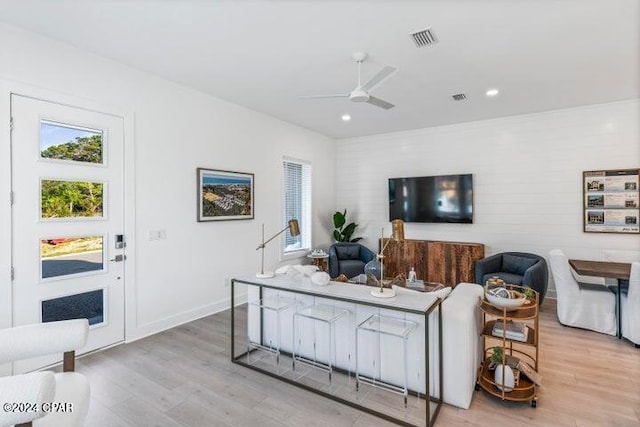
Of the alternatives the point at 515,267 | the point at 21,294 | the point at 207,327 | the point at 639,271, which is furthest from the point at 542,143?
the point at 21,294

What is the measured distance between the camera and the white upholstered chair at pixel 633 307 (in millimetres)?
3158

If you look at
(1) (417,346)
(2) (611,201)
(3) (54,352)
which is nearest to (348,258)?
(1) (417,346)

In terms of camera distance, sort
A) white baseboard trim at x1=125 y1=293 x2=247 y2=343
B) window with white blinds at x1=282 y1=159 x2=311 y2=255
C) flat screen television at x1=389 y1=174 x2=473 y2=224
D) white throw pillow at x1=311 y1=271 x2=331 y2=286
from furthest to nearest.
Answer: window with white blinds at x1=282 y1=159 x2=311 y2=255 < flat screen television at x1=389 y1=174 x2=473 y2=224 < white baseboard trim at x1=125 y1=293 x2=247 y2=343 < white throw pillow at x1=311 y1=271 x2=331 y2=286

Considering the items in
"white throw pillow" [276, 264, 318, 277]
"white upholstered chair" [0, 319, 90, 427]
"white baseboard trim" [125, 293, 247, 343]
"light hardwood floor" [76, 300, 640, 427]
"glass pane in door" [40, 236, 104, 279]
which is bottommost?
"light hardwood floor" [76, 300, 640, 427]

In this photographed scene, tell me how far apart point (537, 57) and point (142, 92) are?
422cm

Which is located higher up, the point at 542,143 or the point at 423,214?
the point at 542,143

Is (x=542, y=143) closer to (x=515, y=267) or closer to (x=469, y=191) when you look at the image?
(x=469, y=191)

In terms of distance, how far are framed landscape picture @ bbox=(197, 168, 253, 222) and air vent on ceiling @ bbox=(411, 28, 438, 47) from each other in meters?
2.90

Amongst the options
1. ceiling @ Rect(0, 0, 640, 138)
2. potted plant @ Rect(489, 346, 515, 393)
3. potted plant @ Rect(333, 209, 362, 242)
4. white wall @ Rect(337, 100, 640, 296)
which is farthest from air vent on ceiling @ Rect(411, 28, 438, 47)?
potted plant @ Rect(333, 209, 362, 242)

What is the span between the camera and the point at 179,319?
→ 3.88 meters

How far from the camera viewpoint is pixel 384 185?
6414 millimetres

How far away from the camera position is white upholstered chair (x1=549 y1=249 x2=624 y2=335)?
3.51 metres

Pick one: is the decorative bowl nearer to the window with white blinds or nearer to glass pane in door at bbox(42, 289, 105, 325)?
glass pane in door at bbox(42, 289, 105, 325)

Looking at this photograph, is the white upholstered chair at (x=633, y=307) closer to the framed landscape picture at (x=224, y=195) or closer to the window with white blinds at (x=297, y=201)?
the window with white blinds at (x=297, y=201)
